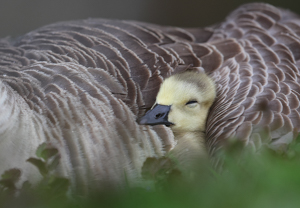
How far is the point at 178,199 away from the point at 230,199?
6.5 inches

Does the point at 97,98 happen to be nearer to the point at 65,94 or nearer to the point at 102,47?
the point at 65,94

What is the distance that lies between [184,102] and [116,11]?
12.6 feet

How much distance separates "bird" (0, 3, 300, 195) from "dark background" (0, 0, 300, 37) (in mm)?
2695

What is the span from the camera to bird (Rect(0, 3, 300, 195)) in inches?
85.0

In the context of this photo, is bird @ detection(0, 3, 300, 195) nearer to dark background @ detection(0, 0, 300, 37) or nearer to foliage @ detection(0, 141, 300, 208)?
foliage @ detection(0, 141, 300, 208)

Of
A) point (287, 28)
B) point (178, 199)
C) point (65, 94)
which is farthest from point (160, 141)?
point (287, 28)

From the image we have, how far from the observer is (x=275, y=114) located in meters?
2.40

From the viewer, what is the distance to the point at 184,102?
2.57 m

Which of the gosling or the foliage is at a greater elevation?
the gosling

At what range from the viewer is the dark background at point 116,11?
18.6 feet

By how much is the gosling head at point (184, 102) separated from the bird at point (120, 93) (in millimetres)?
68

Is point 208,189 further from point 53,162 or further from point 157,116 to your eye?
point 157,116

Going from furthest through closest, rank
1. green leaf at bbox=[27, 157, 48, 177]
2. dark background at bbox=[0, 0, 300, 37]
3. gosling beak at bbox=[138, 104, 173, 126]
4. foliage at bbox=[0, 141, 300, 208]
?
dark background at bbox=[0, 0, 300, 37] → gosling beak at bbox=[138, 104, 173, 126] → green leaf at bbox=[27, 157, 48, 177] → foliage at bbox=[0, 141, 300, 208]

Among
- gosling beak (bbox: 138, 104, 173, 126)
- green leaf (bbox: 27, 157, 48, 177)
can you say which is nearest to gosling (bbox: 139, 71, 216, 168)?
gosling beak (bbox: 138, 104, 173, 126)
